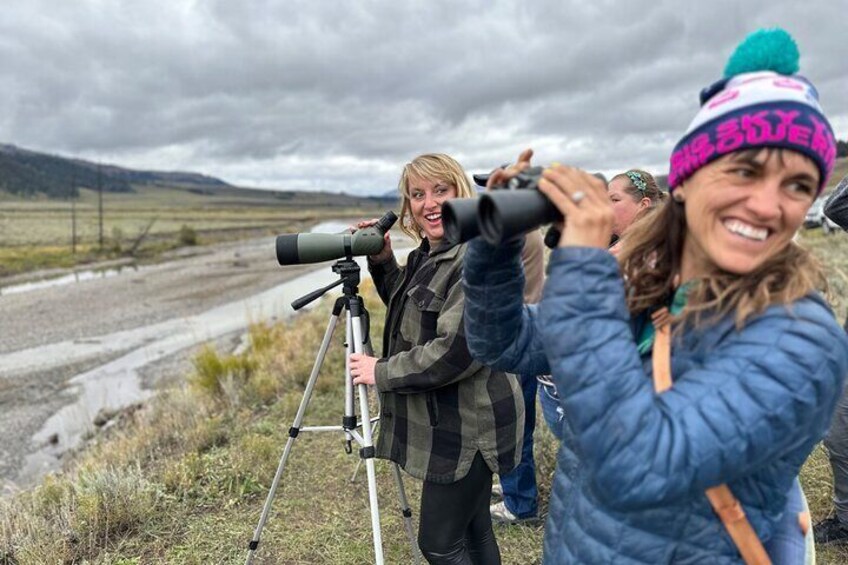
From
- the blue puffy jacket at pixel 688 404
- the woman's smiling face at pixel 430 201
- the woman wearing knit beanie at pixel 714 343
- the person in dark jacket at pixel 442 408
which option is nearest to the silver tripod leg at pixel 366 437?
the person in dark jacket at pixel 442 408

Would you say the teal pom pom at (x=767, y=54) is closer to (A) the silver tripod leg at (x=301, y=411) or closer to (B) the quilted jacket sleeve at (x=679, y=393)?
(B) the quilted jacket sleeve at (x=679, y=393)

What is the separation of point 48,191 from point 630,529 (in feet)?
453

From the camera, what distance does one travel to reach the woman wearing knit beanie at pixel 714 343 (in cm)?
84

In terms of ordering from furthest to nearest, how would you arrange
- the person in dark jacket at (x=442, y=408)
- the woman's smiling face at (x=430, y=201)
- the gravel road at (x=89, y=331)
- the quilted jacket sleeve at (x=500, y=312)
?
the gravel road at (x=89, y=331)
the woman's smiling face at (x=430, y=201)
the person in dark jacket at (x=442, y=408)
the quilted jacket sleeve at (x=500, y=312)

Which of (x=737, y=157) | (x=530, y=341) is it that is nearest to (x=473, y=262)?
(x=530, y=341)

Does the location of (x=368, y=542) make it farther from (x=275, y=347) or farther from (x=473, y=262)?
(x=275, y=347)

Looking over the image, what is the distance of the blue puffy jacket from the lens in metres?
0.83

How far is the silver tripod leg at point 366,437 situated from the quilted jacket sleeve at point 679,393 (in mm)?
1407

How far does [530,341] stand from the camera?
1322mm

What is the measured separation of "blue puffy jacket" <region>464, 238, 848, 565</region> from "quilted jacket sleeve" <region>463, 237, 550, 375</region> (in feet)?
0.78

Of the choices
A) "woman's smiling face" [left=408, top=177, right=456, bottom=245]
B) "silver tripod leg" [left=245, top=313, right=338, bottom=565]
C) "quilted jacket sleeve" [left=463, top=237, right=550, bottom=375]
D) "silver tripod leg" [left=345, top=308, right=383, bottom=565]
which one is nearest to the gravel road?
"silver tripod leg" [left=245, top=313, right=338, bottom=565]

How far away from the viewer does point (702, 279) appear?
99 cm

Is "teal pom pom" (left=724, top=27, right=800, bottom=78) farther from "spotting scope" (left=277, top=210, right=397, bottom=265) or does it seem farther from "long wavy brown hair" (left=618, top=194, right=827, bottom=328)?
"spotting scope" (left=277, top=210, right=397, bottom=265)

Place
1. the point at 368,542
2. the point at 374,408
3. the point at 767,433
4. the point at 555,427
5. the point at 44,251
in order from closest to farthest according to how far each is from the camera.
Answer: the point at 767,433
the point at 555,427
the point at 368,542
the point at 374,408
the point at 44,251
